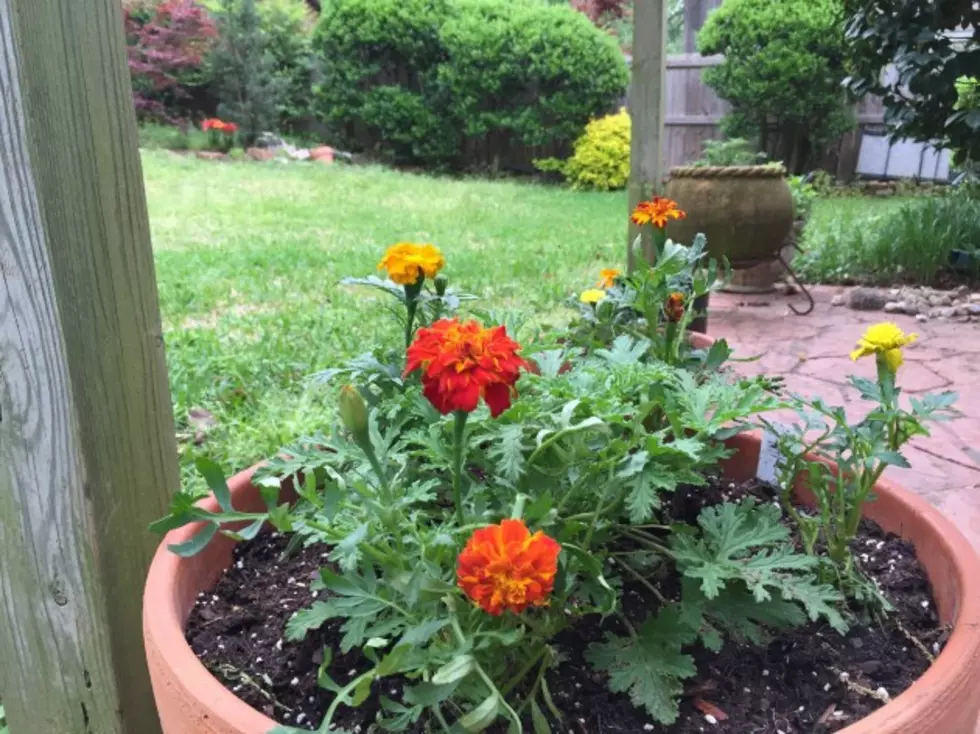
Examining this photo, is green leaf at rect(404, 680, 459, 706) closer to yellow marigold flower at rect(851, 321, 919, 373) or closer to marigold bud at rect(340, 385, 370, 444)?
marigold bud at rect(340, 385, 370, 444)

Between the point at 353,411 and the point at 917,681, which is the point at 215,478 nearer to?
the point at 353,411

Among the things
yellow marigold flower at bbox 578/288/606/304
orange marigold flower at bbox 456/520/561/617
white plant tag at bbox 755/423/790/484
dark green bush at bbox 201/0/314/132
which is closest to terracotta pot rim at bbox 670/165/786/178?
yellow marigold flower at bbox 578/288/606/304

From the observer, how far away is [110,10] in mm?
983

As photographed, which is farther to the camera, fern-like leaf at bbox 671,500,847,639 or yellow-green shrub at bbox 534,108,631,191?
yellow-green shrub at bbox 534,108,631,191

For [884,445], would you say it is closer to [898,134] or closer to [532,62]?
[898,134]

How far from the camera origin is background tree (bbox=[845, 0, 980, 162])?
389cm

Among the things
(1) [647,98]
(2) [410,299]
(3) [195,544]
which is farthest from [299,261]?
(3) [195,544]

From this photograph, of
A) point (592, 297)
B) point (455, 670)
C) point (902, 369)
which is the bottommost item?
point (902, 369)

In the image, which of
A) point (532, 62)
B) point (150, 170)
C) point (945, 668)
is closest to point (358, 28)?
point (532, 62)

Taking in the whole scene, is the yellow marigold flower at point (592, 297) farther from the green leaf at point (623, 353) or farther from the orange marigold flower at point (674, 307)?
the green leaf at point (623, 353)

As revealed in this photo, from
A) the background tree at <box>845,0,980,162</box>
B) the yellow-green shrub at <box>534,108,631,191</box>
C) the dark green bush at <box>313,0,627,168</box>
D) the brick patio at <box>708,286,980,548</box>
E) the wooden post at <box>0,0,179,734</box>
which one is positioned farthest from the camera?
the dark green bush at <box>313,0,627,168</box>

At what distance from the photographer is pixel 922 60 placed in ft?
12.8

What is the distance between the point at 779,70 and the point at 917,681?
783 centimetres

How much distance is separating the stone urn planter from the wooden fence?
5.61 m
